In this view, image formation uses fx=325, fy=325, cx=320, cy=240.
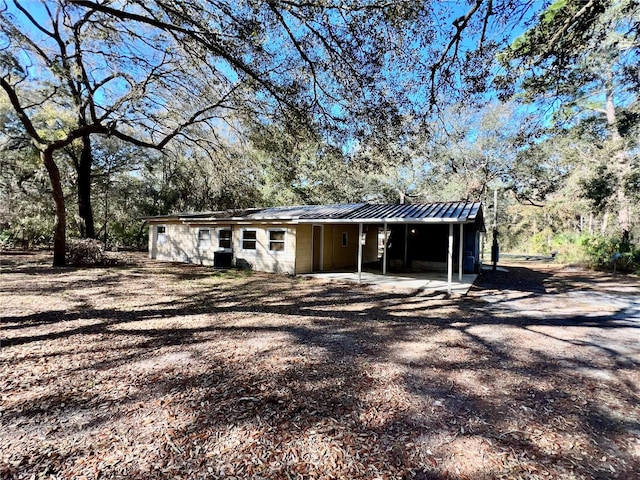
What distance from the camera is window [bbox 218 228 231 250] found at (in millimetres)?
13531

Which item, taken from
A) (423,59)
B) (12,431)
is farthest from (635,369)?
(12,431)

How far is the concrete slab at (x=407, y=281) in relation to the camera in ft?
30.0

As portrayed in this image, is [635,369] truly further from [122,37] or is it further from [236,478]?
[122,37]

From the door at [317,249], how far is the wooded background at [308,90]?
2.51 m

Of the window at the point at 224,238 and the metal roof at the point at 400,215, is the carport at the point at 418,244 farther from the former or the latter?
the window at the point at 224,238

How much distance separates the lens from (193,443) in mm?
2342

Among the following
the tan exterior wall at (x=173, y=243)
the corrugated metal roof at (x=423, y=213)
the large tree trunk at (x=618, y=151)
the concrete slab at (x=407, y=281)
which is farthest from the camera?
the tan exterior wall at (x=173, y=243)

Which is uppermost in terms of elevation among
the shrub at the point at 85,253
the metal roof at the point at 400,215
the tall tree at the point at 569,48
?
the tall tree at the point at 569,48

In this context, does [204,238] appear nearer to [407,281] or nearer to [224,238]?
[224,238]

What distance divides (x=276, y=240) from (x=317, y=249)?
169cm

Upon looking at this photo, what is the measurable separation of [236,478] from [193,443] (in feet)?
1.66

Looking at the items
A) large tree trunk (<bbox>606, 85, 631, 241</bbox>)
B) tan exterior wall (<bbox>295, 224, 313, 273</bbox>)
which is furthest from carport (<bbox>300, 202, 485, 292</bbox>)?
large tree trunk (<bbox>606, 85, 631, 241</bbox>)

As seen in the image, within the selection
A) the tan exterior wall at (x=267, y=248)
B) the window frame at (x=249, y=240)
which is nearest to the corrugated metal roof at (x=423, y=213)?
the tan exterior wall at (x=267, y=248)

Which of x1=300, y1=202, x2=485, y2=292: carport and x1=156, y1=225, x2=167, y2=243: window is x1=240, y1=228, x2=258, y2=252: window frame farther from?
x1=156, y1=225, x2=167, y2=243: window
